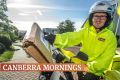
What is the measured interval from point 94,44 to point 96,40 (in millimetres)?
76

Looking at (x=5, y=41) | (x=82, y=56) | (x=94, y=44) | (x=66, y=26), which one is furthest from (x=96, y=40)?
(x=66, y=26)

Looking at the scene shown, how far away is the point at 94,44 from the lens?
511 cm

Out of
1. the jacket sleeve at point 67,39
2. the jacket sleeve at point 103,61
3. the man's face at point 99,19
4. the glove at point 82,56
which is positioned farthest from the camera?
the man's face at point 99,19

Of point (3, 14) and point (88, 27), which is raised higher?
point (88, 27)

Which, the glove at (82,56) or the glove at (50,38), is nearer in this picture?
the glove at (50,38)

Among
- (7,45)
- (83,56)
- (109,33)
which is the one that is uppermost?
(109,33)

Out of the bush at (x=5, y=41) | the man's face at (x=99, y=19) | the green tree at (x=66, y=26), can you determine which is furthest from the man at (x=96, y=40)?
the green tree at (x=66, y=26)

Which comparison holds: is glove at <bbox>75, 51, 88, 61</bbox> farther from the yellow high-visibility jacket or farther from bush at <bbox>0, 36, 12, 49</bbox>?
bush at <bbox>0, 36, 12, 49</bbox>

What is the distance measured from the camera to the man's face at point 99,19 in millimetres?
5133

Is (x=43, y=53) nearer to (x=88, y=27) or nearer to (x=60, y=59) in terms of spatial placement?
(x=60, y=59)

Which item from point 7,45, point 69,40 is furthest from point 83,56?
point 7,45

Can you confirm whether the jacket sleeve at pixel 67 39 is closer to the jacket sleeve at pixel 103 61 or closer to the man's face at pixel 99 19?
the man's face at pixel 99 19

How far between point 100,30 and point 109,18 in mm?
243

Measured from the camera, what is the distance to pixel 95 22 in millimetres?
5254
